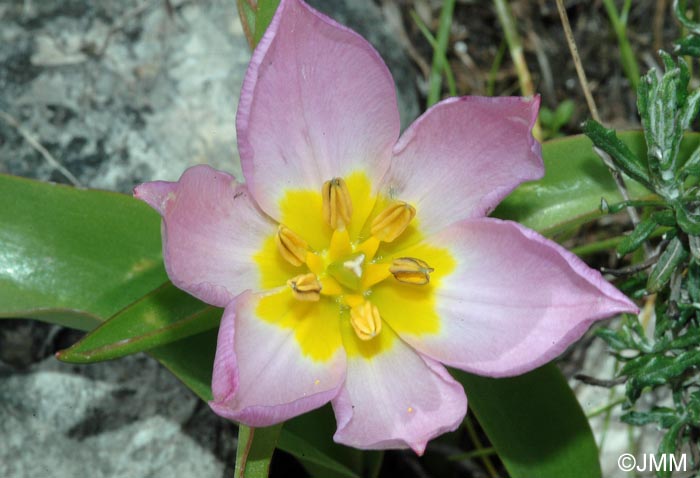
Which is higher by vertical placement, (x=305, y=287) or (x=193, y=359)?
(x=305, y=287)

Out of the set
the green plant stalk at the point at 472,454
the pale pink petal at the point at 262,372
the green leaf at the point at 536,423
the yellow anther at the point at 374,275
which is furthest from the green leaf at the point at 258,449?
the green plant stalk at the point at 472,454

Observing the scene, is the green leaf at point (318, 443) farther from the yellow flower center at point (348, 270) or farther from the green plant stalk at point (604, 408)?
the green plant stalk at point (604, 408)

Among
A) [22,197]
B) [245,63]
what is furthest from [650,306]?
[22,197]

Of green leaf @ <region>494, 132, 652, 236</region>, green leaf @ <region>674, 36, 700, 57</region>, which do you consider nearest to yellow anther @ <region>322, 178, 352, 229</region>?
green leaf @ <region>494, 132, 652, 236</region>

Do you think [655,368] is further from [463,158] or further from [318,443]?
[318,443]

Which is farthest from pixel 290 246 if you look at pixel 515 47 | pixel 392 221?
pixel 515 47
